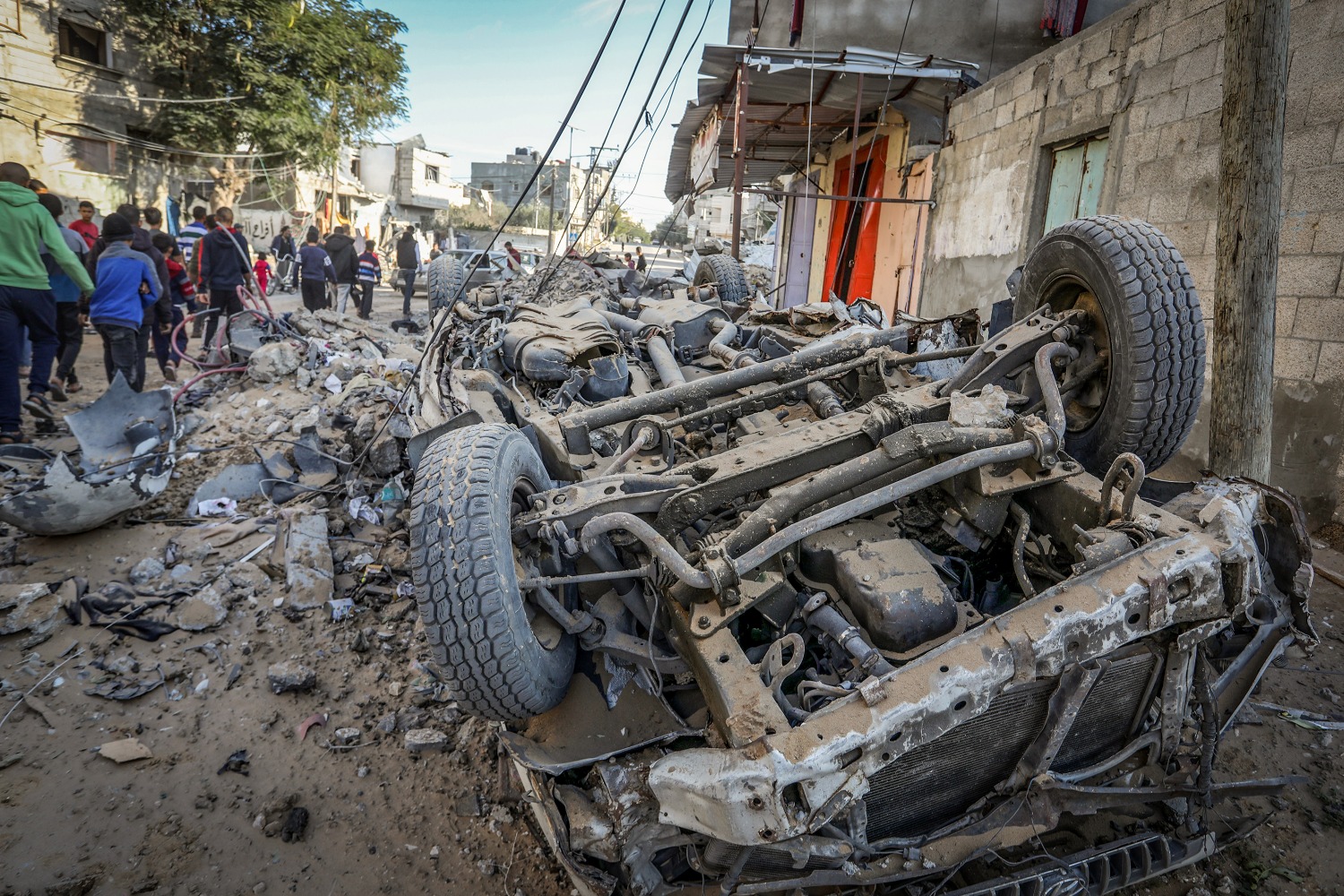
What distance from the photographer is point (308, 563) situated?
13.0ft

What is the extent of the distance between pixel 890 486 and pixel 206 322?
892 centimetres

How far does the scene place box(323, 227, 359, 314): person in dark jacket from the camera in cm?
1133

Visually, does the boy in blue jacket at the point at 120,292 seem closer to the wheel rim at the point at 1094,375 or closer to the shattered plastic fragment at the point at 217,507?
the shattered plastic fragment at the point at 217,507

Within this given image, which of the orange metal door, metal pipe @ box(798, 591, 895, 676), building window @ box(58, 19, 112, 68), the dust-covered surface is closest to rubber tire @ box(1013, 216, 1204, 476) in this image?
metal pipe @ box(798, 591, 895, 676)

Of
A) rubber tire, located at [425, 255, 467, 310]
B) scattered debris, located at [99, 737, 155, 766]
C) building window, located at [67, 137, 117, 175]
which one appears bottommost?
scattered debris, located at [99, 737, 155, 766]

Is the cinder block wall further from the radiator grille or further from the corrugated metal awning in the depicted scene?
the radiator grille

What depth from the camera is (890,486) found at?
7.02 ft

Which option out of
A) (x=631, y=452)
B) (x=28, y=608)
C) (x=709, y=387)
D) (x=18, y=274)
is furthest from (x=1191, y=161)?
(x=18, y=274)

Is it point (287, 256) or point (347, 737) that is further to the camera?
point (287, 256)

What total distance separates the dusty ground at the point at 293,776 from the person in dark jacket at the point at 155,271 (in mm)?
3747

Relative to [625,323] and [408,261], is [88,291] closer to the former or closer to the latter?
[625,323]

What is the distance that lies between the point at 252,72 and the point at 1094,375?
21112 mm

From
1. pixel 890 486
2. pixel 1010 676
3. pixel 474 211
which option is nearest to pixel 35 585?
pixel 890 486

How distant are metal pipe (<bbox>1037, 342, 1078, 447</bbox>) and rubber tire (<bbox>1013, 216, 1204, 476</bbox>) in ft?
0.55
